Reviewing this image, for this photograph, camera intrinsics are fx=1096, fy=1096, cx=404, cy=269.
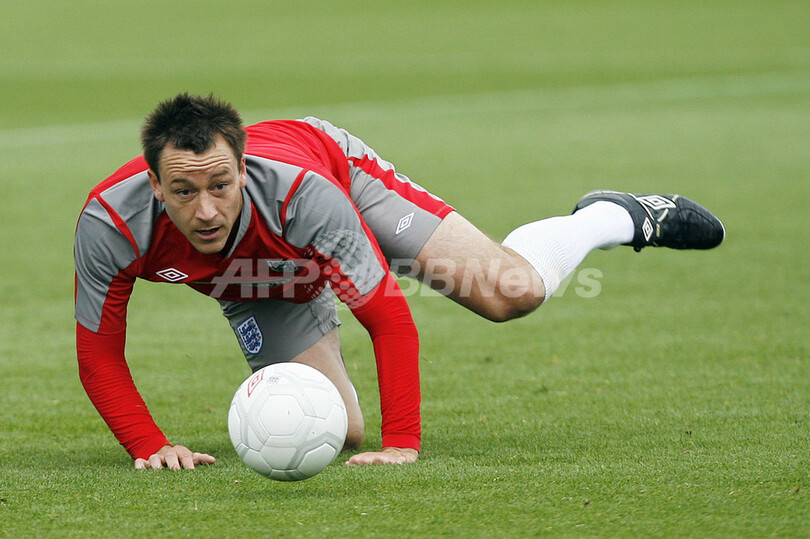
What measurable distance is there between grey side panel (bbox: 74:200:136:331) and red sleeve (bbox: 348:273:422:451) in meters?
0.97

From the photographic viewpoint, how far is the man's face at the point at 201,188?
4.14m

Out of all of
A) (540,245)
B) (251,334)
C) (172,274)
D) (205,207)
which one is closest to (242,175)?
(205,207)

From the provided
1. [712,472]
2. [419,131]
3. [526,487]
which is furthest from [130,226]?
[419,131]

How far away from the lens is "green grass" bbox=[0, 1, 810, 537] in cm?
371

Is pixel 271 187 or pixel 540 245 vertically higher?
pixel 271 187

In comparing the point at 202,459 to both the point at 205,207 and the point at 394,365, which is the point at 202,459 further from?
the point at 205,207

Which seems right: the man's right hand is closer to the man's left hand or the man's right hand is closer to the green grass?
the green grass

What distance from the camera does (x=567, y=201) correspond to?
1316cm

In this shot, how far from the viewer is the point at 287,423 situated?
4035 mm

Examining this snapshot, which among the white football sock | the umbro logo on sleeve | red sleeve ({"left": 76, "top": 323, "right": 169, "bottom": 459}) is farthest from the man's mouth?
the white football sock

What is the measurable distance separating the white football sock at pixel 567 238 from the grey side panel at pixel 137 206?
1.78m

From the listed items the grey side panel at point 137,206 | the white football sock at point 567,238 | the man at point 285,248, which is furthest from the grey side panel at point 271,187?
the white football sock at point 567,238

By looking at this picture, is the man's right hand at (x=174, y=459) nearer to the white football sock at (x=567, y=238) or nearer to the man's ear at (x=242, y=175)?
the man's ear at (x=242, y=175)

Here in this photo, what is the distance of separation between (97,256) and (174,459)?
0.88m
